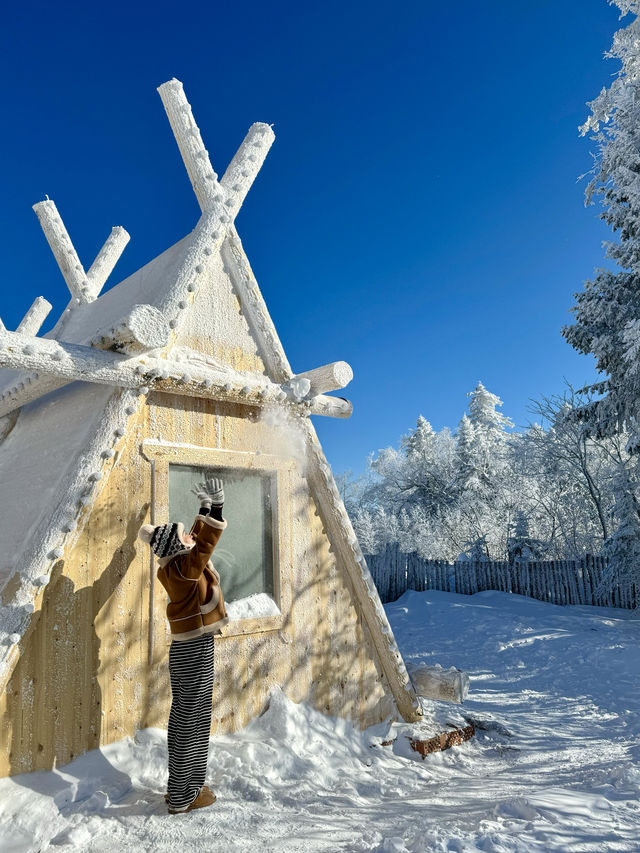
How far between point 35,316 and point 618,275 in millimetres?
11519

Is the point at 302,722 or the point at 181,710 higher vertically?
the point at 181,710

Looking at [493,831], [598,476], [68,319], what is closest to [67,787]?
[493,831]

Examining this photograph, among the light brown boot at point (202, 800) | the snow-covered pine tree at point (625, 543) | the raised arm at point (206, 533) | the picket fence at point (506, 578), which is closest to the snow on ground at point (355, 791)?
the light brown boot at point (202, 800)

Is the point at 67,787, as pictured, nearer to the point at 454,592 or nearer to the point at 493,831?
the point at 493,831

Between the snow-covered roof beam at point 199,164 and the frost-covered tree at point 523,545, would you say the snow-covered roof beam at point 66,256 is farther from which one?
the frost-covered tree at point 523,545

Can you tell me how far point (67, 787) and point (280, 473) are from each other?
2.55 metres

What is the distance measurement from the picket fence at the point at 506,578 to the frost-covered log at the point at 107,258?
12.7 m

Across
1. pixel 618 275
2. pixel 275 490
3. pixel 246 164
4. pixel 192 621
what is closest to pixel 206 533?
pixel 192 621

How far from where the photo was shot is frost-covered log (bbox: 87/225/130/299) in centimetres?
712

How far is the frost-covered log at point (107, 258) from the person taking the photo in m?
7.12

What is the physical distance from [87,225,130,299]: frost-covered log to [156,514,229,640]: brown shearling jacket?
424 cm

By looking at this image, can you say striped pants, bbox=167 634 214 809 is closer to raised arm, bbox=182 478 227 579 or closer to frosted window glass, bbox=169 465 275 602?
raised arm, bbox=182 478 227 579

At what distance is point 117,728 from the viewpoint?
12.1 ft

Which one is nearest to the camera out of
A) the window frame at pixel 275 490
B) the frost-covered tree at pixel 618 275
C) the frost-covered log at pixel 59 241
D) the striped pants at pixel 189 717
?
the striped pants at pixel 189 717
